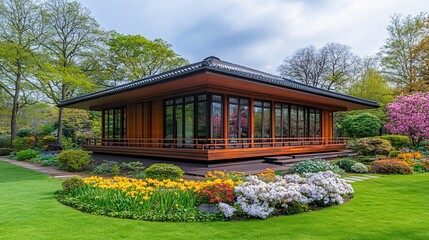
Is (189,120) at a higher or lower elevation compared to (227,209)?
higher

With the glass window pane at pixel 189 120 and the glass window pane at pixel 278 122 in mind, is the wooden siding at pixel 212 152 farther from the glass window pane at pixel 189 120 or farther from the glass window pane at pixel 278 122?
the glass window pane at pixel 189 120

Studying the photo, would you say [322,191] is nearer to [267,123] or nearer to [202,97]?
[202,97]

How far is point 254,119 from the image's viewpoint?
42.7 feet

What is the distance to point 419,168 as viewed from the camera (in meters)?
10.2

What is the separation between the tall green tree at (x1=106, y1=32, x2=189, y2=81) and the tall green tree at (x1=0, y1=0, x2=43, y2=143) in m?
6.89

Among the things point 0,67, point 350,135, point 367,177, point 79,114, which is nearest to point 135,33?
point 79,114

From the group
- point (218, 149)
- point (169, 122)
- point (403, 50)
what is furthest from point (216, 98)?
point (403, 50)

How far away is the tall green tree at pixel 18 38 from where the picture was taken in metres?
Result: 19.3

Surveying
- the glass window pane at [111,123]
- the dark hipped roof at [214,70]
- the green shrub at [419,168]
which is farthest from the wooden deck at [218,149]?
the green shrub at [419,168]

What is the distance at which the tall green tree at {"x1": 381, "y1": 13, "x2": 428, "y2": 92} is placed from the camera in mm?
24703

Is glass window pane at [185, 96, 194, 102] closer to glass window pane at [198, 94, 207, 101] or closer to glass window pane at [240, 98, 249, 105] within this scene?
glass window pane at [198, 94, 207, 101]

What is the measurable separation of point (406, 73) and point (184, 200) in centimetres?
2794

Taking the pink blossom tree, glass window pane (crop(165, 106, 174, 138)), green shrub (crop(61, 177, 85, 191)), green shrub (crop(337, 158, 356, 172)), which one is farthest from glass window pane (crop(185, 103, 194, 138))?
the pink blossom tree

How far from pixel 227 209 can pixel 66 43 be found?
72.4ft
